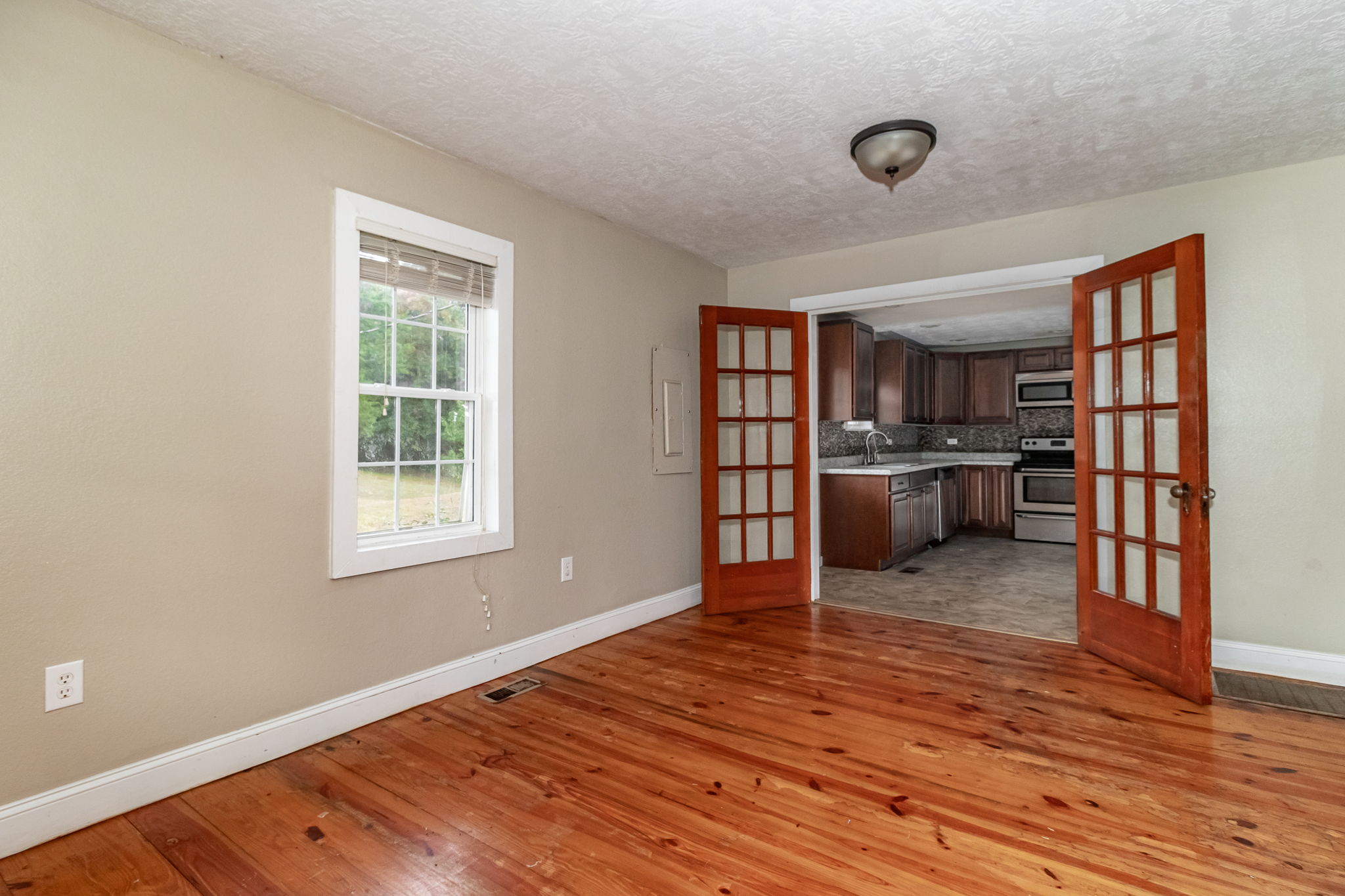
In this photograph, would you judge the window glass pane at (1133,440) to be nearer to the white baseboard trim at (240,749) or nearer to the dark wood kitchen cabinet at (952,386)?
the white baseboard trim at (240,749)

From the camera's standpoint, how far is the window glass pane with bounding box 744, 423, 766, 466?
14.7ft

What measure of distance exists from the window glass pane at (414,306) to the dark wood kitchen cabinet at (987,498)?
6.59 metres

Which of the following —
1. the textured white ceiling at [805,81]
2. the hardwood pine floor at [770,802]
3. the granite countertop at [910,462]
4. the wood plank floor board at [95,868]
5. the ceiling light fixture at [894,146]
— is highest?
the textured white ceiling at [805,81]

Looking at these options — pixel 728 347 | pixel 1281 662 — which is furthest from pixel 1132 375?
pixel 728 347

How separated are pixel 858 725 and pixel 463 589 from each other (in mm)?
1868

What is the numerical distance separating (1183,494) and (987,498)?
4924 millimetres

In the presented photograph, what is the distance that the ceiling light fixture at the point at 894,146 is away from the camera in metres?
2.63

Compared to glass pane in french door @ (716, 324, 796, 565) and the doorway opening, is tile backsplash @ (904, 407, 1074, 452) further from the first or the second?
glass pane in french door @ (716, 324, 796, 565)

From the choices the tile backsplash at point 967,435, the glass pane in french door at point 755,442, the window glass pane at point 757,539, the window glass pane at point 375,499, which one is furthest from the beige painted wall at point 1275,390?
the window glass pane at point 375,499

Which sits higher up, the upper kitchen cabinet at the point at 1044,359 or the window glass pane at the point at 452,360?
the upper kitchen cabinet at the point at 1044,359

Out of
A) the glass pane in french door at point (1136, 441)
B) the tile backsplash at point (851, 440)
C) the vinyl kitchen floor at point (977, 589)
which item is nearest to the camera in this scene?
the glass pane in french door at point (1136, 441)

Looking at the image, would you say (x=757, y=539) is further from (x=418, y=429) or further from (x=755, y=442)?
(x=418, y=429)

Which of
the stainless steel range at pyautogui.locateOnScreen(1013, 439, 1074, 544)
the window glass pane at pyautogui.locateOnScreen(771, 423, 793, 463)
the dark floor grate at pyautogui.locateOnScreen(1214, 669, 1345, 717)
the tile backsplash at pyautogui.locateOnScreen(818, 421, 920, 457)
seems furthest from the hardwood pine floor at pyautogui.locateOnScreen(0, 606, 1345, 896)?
the stainless steel range at pyautogui.locateOnScreen(1013, 439, 1074, 544)

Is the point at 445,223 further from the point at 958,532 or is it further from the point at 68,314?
the point at 958,532
